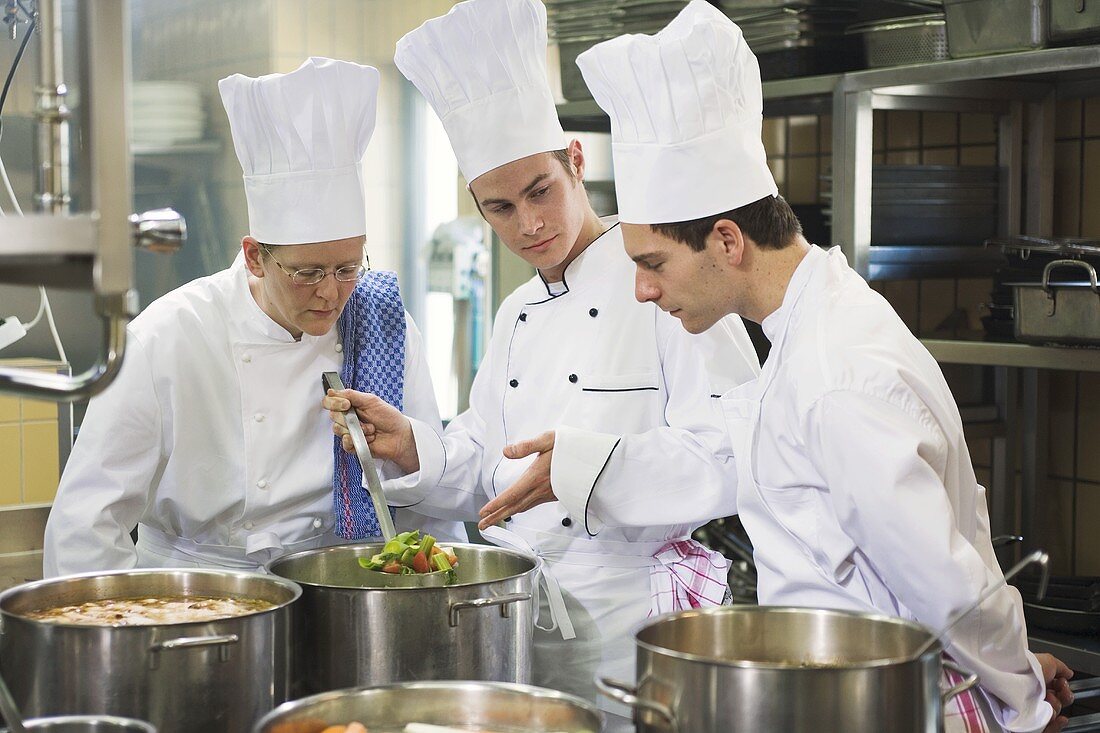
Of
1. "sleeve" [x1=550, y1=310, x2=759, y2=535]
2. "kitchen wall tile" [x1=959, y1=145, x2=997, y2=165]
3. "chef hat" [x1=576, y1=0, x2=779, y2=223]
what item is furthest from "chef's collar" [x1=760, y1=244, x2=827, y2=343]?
"kitchen wall tile" [x1=959, y1=145, x2=997, y2=165]

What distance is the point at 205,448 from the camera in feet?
6.69

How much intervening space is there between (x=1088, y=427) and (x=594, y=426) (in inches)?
61.0

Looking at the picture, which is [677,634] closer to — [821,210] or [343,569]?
[343,569]

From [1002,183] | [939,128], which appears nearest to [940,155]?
[939,128]

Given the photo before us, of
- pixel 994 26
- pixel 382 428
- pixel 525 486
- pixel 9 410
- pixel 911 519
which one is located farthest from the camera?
pixel 9 410

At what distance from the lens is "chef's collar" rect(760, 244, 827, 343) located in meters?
1.62

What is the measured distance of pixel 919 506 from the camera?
1.36m

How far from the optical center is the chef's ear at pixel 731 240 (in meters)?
1.66

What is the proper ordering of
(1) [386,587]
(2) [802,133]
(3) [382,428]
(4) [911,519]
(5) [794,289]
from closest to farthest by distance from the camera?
1. (4) [911,519]
2. (1) [386,587]
3. (5) [794,289]
4. (3) [382,428]
5. (2) [802,133]

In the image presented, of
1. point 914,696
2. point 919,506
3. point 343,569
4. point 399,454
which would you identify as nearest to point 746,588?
point 399,454

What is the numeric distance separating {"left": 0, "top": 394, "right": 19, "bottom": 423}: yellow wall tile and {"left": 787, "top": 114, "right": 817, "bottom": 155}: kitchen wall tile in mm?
2255

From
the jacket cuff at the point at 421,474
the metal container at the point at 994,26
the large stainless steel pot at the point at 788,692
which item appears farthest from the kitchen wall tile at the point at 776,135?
the large stainless steel pot at the point at 788,692

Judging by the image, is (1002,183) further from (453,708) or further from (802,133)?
(453,708)

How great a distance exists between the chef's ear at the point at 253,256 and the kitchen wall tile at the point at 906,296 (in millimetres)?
1883
